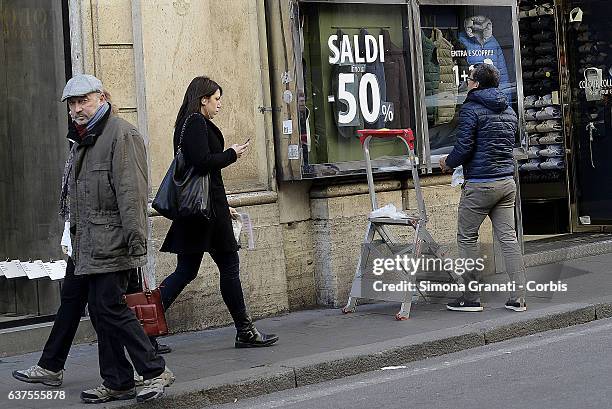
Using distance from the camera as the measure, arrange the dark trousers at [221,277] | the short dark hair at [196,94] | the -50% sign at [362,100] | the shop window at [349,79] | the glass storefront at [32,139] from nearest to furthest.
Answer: the short dark hair at [196,94] → the dark trousers at [221,277] → the glass storefront at [32,139] → the shop window at [349,79] → the -50% sign at [362,100]

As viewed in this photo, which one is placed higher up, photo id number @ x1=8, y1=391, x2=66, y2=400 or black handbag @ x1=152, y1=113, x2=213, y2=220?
black handbag @ x1=152, y1=113, x2=213, y2=220

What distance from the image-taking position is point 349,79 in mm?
10258

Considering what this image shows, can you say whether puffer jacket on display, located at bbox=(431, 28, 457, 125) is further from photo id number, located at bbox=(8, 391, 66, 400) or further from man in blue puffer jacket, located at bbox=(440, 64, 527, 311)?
photo id number, located at bbox=(8, 391, 66, 400)

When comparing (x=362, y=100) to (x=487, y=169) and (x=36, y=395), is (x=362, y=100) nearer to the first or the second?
(x=487, y=169)

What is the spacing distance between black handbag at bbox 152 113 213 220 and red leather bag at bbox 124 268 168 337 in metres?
0.76

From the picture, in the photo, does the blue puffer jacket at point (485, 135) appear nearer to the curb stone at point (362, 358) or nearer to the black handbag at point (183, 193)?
the curb stone at point (362, 358)

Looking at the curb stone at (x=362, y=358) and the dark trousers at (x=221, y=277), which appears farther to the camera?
the dark trousers at (x=221, y=277)

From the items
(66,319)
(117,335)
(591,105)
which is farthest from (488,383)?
(591,105)

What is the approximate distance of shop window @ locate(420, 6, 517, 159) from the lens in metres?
10.9

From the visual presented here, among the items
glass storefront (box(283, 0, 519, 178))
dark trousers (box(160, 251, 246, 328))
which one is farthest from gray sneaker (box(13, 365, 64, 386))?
glass storefront (box(283, 0, 519, 178))

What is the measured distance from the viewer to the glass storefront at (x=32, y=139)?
28.9ft

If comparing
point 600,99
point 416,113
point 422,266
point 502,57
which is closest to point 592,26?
point 600,99

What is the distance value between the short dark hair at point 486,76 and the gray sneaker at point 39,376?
13.1 feet

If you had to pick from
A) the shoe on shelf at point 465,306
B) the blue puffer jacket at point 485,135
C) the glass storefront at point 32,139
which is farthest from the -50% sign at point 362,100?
the glass storefront at point 32,139
